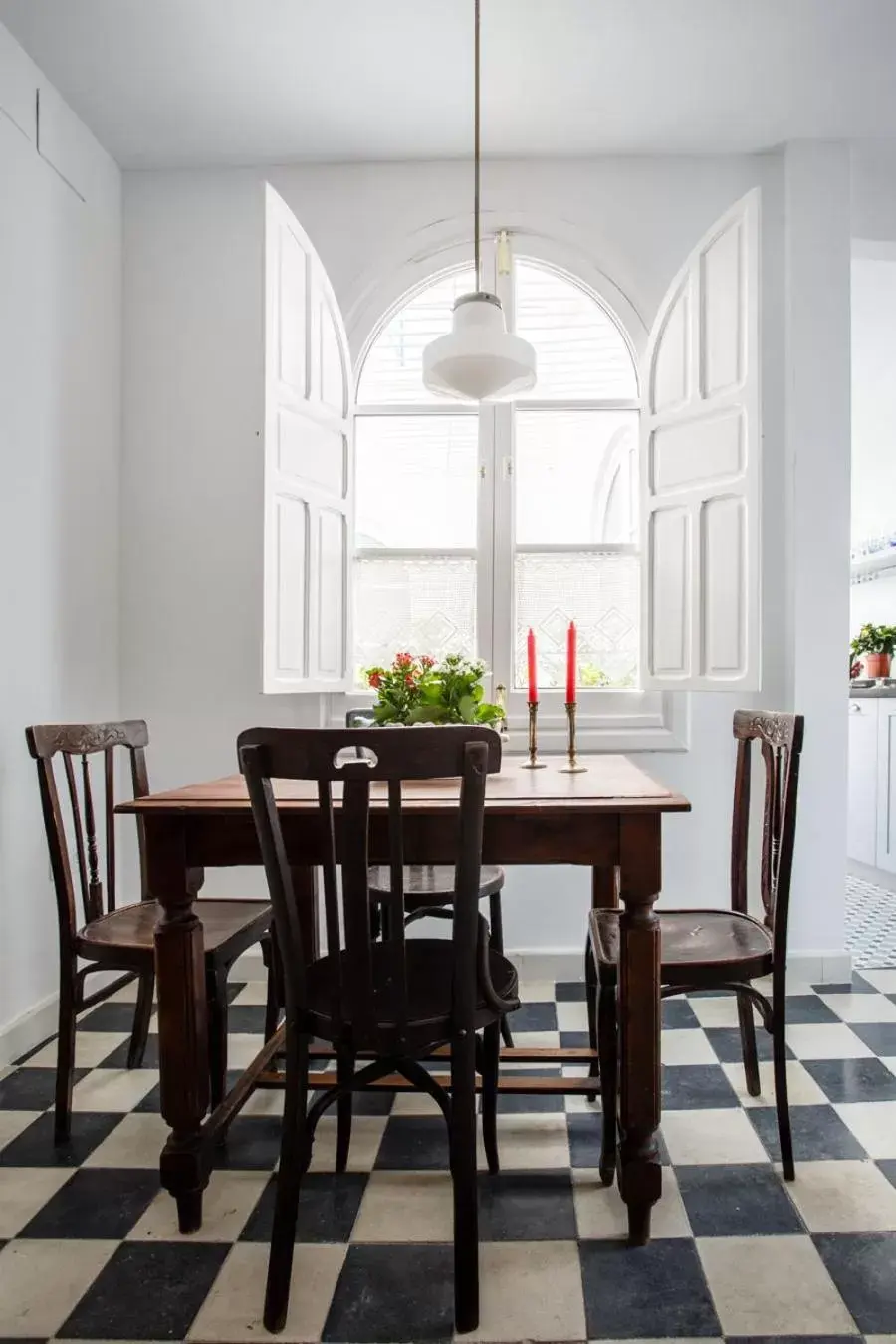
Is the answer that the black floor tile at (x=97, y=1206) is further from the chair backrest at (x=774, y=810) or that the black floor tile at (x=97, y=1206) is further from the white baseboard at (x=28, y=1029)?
the chair backrest at (x=774, y=810)

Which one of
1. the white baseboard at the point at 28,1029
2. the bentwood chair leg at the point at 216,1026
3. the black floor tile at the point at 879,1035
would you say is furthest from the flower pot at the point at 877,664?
the white baseboard at the point at 28,1029

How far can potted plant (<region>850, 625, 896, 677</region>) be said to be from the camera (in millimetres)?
5266

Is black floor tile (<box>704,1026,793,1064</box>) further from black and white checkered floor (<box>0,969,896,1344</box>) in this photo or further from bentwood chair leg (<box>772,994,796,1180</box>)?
bentwood chair leg (<box>772,994,796,1180</box>)

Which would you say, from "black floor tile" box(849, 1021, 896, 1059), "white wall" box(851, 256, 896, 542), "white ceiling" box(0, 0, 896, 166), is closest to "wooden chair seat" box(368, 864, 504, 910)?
"black floor tile" box(849, 1021, 896, 1059)

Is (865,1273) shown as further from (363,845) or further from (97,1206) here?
(97,1206)

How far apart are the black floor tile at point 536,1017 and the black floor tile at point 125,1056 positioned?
42.4 inches

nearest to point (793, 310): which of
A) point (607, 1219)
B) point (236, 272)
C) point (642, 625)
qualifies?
point (642, 625)

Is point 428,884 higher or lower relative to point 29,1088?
higher

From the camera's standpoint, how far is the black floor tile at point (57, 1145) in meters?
1.98

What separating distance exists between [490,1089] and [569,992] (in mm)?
1321

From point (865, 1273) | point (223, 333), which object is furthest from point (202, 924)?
point (223, 333)

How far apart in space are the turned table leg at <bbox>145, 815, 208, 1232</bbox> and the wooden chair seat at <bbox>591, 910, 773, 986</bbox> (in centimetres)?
84

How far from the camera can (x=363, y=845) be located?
138 cm

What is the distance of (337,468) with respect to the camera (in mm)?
3211
